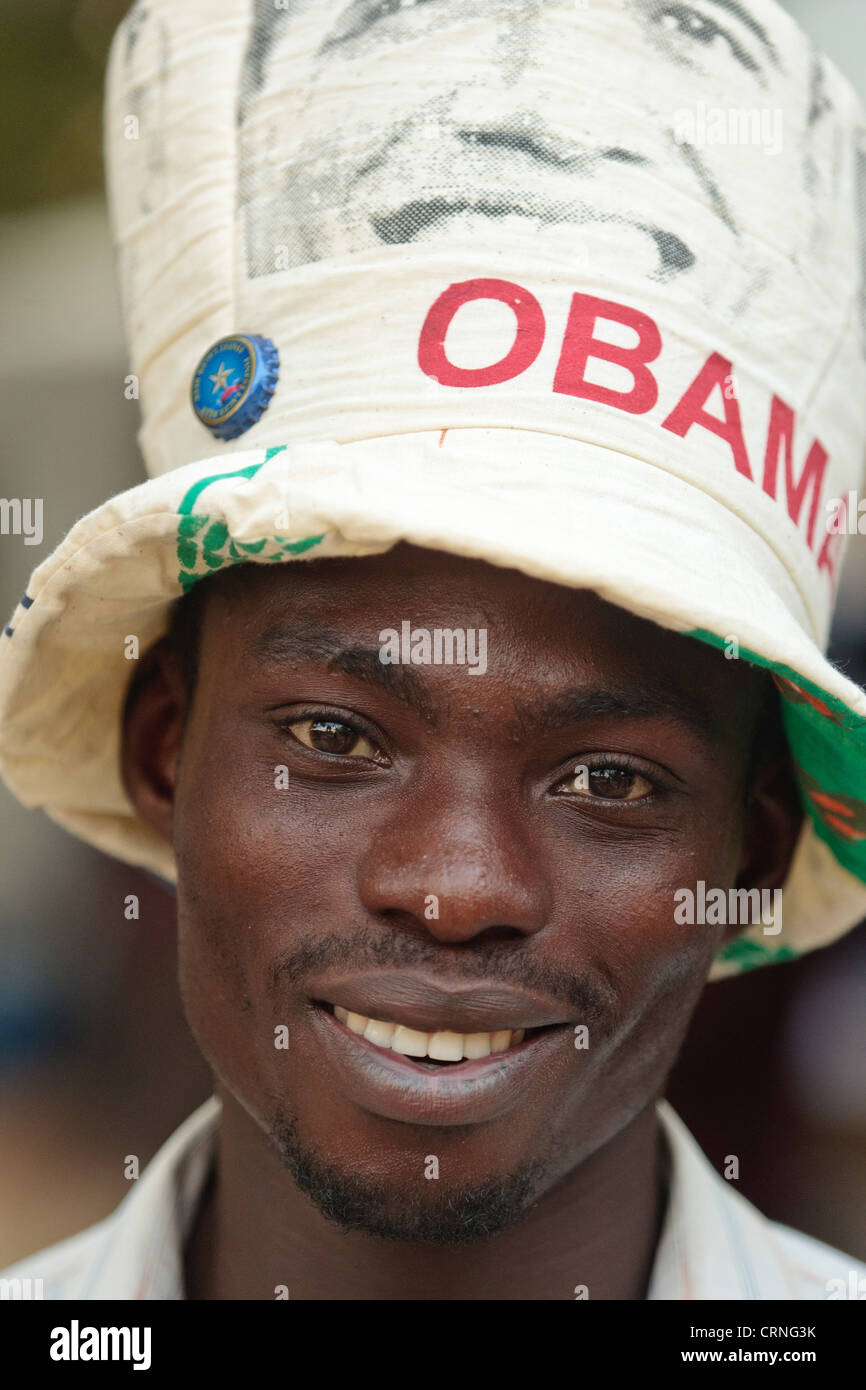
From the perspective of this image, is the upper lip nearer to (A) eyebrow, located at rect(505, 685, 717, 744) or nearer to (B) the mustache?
(B) the mustache

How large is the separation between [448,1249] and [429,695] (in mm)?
809

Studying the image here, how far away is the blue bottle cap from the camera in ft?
5.33

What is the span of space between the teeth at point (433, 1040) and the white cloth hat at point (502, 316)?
54 cm

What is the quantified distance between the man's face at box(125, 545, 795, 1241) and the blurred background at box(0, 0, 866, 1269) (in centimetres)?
221

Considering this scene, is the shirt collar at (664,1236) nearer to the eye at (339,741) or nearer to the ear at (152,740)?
the ear at (152,740)

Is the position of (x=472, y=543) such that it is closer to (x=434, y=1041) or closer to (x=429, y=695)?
(x=429, y=695)

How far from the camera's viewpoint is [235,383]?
→ 1646 mm

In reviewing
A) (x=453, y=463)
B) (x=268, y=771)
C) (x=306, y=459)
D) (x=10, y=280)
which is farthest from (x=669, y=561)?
(x=10, y=280)

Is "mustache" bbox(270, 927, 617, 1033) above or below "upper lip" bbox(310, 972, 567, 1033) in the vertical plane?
above

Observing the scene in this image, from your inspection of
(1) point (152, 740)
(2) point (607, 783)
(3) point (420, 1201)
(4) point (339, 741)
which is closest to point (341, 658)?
(4) point (339, 741)

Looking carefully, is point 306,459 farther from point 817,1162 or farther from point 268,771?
point 817,1162

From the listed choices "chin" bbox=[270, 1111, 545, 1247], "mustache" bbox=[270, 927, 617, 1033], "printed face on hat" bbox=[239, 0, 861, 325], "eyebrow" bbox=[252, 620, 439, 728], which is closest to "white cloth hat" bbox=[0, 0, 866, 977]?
"printed face on hat" bbox=[239, 0, 861, 325]

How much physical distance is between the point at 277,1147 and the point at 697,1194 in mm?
763

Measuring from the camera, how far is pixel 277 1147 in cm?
162
